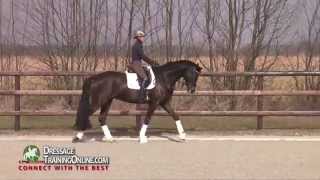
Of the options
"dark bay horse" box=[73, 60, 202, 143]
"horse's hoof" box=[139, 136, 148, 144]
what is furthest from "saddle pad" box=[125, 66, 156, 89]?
"horse's hoof" box=[139, 136, 148, 144]

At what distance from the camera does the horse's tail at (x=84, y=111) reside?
1381cm

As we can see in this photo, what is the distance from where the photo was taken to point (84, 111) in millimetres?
13883

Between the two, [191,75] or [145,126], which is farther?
[191,75]

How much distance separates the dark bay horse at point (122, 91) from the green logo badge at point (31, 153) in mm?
1663

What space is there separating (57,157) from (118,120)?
6472mm

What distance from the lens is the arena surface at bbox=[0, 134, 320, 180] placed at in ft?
33.0

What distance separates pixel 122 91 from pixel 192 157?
3.04 metres

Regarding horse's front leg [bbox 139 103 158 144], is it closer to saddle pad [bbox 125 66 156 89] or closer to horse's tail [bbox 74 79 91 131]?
saddle pad [bbox 125 66 156 89]

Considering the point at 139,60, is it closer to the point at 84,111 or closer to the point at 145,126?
the point at 145,126

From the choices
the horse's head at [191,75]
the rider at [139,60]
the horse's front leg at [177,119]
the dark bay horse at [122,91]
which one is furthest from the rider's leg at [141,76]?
the horse's head at [191,75]

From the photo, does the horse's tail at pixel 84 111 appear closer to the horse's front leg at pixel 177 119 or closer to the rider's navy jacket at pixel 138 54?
the rider's navy jacket at pixel 138 54

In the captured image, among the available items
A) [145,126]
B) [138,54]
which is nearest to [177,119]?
[145,126]

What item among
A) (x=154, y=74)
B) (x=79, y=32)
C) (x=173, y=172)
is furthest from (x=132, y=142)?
(x=79, y=32)

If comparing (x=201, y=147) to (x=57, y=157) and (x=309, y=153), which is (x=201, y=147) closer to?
(x=309, y=153)
